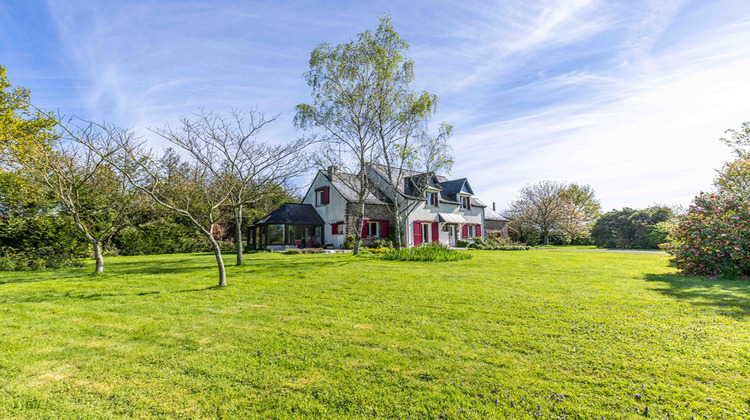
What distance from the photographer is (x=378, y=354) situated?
3.96 metres

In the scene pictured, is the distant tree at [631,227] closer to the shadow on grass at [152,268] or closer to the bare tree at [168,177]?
the bare tree at [168,177]

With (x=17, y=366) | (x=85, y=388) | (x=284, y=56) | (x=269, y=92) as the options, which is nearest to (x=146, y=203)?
(x=269, y=92)

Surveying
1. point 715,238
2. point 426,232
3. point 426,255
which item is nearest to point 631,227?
point 426,232

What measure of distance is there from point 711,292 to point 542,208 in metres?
33.9

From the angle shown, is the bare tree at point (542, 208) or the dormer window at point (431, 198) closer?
the dormer window at point (431, 198)

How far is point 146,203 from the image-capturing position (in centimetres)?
1551

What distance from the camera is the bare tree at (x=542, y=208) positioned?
124 ft

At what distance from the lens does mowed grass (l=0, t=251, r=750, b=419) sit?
9.53ft

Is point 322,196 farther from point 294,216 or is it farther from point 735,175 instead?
point 735,175

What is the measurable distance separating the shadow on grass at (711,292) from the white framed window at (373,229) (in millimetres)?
17239

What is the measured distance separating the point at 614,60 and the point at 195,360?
12149 millimetres

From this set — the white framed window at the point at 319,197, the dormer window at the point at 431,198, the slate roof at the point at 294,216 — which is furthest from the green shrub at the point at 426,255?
the white framed window at the point at 319,197

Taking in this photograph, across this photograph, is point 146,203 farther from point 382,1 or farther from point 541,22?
point 541,22

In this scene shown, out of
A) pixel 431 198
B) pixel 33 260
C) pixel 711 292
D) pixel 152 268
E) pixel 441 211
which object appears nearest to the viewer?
pixel 711 292
